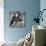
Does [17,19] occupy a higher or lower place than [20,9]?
lower

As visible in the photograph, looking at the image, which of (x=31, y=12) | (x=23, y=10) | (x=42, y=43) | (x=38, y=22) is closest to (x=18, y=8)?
(x=23, y=10)

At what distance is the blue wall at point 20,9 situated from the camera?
5.19 metres

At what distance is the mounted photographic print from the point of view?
5223 mm

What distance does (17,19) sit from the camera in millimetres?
5250

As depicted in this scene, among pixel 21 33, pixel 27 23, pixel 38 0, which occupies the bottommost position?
pixel 21 33

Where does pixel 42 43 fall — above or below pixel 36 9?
below

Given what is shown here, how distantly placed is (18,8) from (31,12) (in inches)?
20.8

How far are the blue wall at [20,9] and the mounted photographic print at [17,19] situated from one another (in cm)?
12

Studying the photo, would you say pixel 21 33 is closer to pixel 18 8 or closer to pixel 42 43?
pixel 18 8

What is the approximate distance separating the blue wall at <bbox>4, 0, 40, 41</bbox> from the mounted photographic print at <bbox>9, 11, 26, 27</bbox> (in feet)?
0.39

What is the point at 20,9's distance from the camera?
5230 mm

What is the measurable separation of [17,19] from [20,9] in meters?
0.41

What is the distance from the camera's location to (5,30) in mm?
5195

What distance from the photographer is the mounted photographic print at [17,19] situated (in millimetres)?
5223
